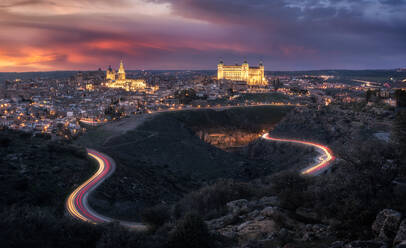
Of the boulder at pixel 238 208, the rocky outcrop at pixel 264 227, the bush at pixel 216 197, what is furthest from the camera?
the bush at pixel 216 197

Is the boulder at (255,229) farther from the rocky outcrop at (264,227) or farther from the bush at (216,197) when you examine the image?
the bush at (216,197)

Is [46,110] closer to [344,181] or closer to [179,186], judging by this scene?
[179,186]

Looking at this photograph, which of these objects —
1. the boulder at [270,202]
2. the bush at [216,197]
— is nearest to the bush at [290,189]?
the boulder at [270,202]

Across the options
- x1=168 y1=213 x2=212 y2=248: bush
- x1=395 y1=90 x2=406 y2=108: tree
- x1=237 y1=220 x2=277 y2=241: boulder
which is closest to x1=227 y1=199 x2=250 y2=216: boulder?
x1=237 y1=220 x2=277 y2=241: boulder

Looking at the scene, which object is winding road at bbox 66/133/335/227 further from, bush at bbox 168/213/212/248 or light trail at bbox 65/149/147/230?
bush at bbox 168/213/212/248

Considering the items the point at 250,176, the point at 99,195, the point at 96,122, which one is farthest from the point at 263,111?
the point at 99,195

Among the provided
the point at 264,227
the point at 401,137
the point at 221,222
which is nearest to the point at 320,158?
the point at 401,137
